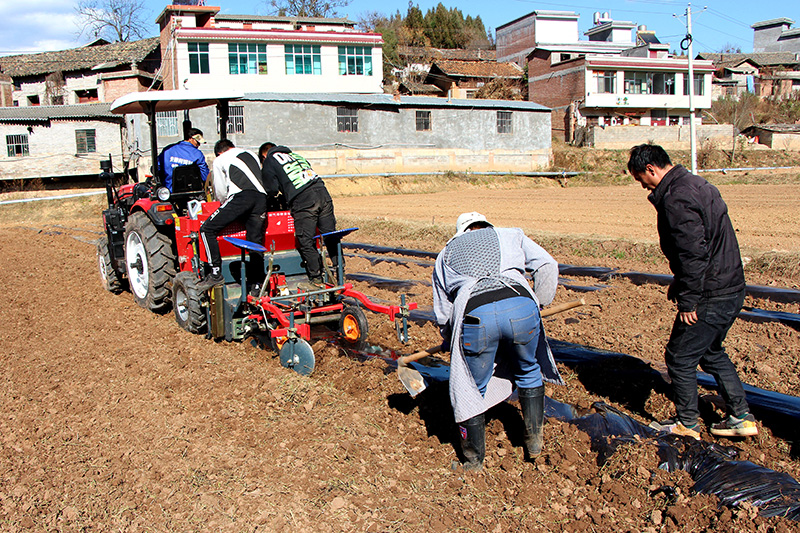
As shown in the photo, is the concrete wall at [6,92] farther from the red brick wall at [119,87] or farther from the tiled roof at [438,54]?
the tiled roof at [438,54]

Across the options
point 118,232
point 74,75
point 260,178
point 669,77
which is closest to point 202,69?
point 74,75

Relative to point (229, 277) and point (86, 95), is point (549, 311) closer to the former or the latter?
point (229, 277)

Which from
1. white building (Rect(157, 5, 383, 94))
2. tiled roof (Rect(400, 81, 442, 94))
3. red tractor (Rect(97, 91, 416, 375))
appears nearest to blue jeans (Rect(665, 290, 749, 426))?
red tractor (Rect(97, 91, 416, 375))

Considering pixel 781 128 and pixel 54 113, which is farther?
pixel 781 128

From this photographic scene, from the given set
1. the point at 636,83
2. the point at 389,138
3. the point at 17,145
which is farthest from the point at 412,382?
the point at 636,83

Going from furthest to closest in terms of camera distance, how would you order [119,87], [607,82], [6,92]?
[6,92], [607,82], [119,87]

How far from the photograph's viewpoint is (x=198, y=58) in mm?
30719

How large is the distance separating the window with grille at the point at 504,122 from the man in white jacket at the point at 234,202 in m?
28.3

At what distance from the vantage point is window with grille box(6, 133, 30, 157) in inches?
1139

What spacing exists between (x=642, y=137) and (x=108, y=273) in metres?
34.7

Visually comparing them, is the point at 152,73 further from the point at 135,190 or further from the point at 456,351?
the point at 456,351

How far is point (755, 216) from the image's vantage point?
1412 cm

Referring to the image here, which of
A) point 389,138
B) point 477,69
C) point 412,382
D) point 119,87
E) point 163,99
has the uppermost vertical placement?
point 477,69

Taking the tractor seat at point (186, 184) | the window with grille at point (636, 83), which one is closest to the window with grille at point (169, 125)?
the tractor seat at point (186, 184)
